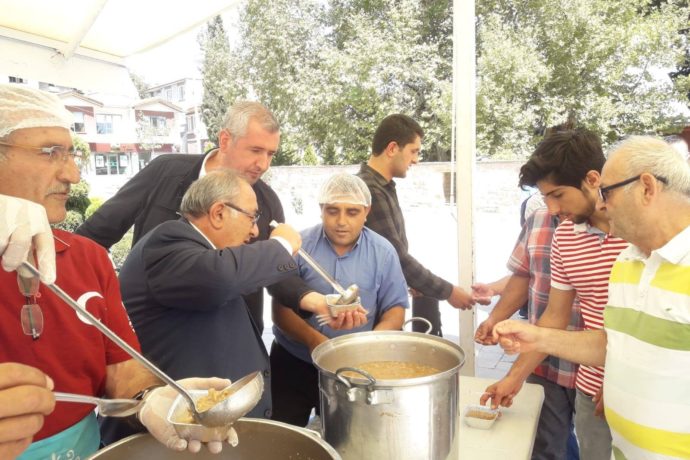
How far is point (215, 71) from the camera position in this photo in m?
19.9

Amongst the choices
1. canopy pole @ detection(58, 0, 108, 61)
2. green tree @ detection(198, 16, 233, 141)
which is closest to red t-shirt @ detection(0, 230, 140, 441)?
canopy pole @ detection(58, 0, 108, 61)

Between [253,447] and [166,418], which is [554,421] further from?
[166,418]

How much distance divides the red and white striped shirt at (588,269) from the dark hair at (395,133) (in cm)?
135

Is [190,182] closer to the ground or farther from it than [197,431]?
farther from it

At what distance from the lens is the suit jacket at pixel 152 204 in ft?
7.57

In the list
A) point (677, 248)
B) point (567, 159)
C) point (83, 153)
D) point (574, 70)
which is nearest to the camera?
point (677, 248)

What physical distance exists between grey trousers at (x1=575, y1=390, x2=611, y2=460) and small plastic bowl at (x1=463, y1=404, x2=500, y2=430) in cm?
40

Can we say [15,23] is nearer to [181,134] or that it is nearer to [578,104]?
[578,104]

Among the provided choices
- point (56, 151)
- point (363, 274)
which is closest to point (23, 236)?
point (56, 151)

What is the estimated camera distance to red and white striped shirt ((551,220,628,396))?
5.78ft

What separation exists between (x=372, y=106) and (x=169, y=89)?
90.7 feet

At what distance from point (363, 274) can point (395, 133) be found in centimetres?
119

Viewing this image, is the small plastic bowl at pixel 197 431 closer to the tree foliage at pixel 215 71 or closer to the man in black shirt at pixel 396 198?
the man in black shirt at pixel 396 198

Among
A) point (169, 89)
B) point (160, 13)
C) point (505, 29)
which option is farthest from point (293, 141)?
point (169, 89)
